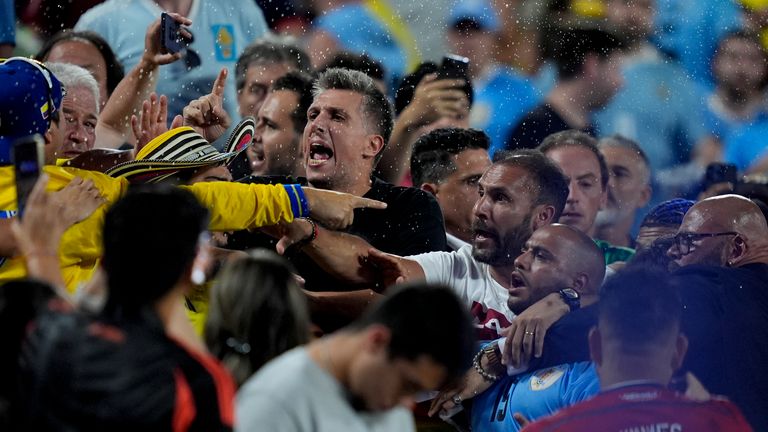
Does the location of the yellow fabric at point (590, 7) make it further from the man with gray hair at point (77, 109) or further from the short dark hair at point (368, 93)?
the man with gray hair at point (77, 109)

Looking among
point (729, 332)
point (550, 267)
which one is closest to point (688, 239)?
point (729, 332)

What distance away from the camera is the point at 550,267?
441cm

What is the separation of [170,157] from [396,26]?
3.22 m

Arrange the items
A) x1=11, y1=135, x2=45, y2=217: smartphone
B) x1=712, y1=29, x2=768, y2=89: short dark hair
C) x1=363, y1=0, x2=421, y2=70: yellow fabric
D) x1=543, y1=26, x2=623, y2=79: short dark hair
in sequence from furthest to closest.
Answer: x1=712, y1=29, x2=768, y2=89: short dark hair, x1=543, y1=26, x2=623, y2=79: short dark hair, x1=363, y1=0, x2=421, y2=70: yellow fabric, x1=11, y1=135, x2=45, y2=217: smartphone

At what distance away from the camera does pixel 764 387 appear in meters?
4.33

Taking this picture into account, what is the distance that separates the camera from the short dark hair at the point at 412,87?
5859 millimetres

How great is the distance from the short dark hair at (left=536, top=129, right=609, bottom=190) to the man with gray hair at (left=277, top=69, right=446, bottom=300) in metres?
0.89

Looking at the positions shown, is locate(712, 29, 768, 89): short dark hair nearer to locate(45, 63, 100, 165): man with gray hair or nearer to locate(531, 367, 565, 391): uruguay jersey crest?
locate(531, 367, 565, 391): uruguay jersey crest

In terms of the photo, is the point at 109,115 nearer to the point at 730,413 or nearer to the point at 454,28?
the point at 454,28

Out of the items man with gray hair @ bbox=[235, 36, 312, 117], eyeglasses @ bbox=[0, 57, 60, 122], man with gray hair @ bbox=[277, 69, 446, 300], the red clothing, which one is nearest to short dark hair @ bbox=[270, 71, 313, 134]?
man with gray hair @ bbox=[277, 69, 446, 300]

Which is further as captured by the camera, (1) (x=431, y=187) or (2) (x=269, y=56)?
(2) (x=269, y=56)

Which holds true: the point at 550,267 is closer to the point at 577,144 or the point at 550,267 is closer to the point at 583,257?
the point at 583,257

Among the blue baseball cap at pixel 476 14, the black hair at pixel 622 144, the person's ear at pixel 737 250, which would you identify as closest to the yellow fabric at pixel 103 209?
the person's ear at pixel 737 250

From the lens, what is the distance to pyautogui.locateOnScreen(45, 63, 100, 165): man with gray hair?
456cm
